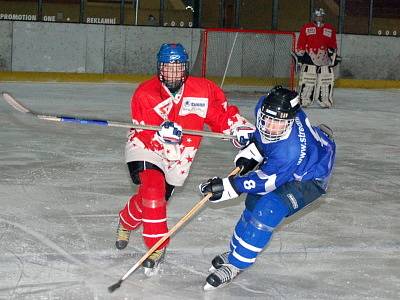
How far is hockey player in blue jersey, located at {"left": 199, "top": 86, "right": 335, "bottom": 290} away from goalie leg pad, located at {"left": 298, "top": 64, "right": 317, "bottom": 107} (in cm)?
796

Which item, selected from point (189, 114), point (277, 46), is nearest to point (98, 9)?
point (277, 46)

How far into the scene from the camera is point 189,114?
13.6ft

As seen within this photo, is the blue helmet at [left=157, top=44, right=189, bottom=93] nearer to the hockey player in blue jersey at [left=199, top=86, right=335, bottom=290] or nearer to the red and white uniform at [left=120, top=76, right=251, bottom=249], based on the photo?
the red and white uniform at [left=120, top=76, right=251, bottom=249]

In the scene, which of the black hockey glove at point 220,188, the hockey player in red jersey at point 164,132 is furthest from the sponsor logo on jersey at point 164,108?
the black hockey glove at point 220,188

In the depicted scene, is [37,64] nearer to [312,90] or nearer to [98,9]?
[98,9]

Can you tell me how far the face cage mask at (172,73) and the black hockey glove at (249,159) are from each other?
410 mm

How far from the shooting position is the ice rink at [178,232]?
12.6 ft

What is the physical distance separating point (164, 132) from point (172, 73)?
259mm

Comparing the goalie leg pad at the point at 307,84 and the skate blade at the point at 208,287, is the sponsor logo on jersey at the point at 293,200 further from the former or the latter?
the goalie leg pad at the point at 307,84

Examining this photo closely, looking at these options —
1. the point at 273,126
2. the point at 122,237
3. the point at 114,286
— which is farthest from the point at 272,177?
the point at 122,237

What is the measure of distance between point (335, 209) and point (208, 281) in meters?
1.88

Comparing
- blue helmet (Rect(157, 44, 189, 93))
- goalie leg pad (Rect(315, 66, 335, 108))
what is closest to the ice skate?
blue helmet (Rect(157, 44, 189, 93))

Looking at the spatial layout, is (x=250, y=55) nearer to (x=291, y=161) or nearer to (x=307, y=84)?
(x=307, y=84)

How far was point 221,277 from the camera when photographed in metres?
3.76
